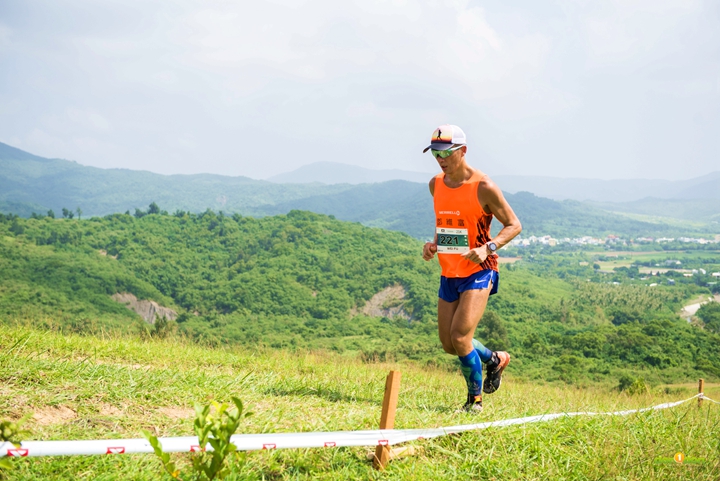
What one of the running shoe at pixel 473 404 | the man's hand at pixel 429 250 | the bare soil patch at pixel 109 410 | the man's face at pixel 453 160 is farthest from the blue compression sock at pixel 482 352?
the bare soil patch at pixel 109 410

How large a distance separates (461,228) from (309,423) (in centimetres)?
194

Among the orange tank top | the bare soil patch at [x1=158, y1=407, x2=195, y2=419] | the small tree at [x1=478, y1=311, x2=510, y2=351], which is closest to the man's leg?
the orange tank top

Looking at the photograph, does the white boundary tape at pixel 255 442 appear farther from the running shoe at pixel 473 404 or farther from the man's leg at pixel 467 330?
the man's leg at pixel 467 330

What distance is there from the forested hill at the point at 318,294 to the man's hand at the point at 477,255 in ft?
165

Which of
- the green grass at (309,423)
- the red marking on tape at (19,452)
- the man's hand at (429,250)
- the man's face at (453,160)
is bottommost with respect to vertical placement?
the green grass at (309,423)

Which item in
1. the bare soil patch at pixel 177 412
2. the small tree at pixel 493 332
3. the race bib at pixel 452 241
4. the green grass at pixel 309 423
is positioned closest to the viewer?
the green grass at pixel 309 423

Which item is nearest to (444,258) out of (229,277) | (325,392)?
(325,392)

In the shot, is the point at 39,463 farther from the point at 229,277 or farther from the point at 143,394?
the point at 229,277

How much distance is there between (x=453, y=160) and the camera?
4.71 m

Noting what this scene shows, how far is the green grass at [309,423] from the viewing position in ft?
10.9

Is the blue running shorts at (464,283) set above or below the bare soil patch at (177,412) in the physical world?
above

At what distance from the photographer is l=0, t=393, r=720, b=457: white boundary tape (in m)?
2.40

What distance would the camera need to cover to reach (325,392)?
5098 millimetres

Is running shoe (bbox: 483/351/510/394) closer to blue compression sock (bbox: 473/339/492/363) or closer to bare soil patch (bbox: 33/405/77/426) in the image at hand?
blue compression sock (bbox: 473/339/492/363)
